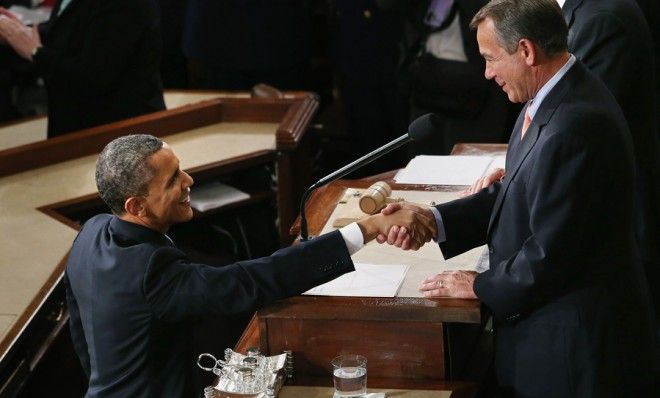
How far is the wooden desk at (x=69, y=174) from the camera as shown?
155 inches

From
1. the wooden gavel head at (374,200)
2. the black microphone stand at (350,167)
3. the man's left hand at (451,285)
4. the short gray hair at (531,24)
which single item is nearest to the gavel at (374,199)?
Answer: the wooden gavel head at (374,200)

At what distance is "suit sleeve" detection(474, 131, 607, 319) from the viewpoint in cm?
288

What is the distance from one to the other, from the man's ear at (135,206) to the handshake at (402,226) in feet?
1.98

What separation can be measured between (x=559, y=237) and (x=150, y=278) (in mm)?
966

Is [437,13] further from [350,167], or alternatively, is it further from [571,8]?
[350,167]

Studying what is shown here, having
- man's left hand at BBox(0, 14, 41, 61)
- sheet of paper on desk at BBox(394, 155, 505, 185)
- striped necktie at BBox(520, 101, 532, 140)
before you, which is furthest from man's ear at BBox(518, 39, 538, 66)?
man's left hand at BBox(0, 14, 41, 61)

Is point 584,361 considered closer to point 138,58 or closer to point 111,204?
point 111,204

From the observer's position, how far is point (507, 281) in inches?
118

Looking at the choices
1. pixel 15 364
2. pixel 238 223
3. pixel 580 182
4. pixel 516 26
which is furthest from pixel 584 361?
pixel 238 223

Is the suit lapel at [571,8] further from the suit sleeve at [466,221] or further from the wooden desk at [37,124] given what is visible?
the wooden desk at [37,124]

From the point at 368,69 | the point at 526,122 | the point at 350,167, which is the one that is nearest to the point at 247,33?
the point at 368,69

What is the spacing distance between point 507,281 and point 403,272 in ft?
1.31

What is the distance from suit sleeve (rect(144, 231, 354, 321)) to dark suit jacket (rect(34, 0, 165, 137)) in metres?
2.55

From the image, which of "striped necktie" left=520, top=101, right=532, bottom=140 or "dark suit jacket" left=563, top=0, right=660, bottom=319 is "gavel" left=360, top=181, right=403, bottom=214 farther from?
"dark suit jacket" left=563, top=0, right=660, bottom=319
